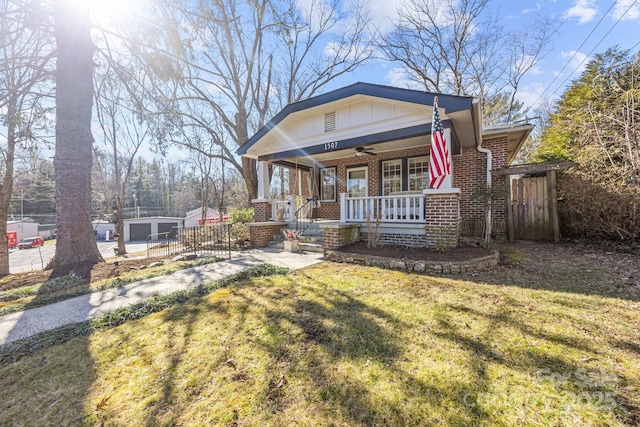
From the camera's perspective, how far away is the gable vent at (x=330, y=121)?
8117 mm

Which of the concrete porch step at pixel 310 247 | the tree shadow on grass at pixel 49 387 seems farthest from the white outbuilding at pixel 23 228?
the tree shadow on grass at pixel 49 387

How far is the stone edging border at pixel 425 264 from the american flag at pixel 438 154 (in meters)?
1.82

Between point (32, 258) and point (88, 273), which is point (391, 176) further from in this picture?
point (32, 258)

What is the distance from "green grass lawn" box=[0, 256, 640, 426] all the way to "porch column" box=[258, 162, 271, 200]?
20.9ft

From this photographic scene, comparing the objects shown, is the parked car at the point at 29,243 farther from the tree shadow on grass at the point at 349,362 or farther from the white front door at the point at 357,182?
the tree shadow on grass at the point at 349,362

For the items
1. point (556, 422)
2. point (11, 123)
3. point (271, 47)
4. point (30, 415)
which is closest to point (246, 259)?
point (30, 415)

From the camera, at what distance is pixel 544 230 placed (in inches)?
295

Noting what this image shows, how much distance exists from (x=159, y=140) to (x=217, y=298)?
7379 mm

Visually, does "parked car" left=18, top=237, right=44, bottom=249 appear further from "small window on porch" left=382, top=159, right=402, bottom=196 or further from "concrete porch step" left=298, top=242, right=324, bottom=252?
"small window on porch" left=382, top=159, right=402, bottom=196

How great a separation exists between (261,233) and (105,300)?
16.6ft

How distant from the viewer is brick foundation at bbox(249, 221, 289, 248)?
8.63 meters

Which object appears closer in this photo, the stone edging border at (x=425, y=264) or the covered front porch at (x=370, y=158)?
the stone edging border at (x=425, y=264)

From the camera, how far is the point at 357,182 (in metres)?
10.9

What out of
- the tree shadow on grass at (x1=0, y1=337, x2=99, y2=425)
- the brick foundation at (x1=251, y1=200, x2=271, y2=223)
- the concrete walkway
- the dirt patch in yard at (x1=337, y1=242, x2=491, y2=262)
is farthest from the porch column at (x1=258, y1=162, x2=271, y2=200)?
the tree shadow on grass at (x1=0, y1=337, x2=99, y2=425)
